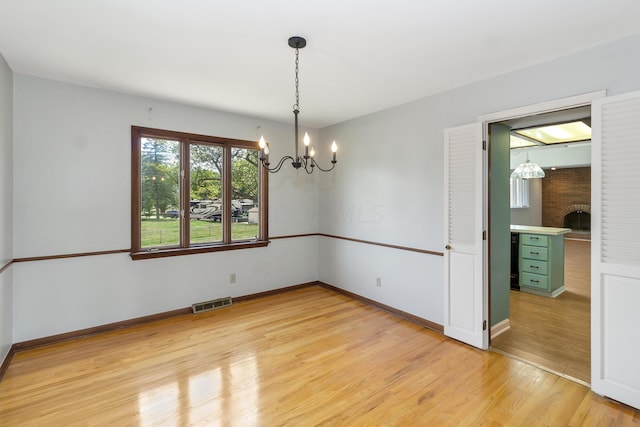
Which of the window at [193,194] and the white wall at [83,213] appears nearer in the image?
the white wall at [83,213]

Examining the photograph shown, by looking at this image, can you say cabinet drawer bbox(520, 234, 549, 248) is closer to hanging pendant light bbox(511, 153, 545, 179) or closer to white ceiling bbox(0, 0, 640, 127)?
hanging pendant light bbox(511, 153, 545, 179)

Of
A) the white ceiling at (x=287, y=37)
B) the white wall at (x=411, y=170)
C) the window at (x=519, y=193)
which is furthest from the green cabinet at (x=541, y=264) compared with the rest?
the window at (x=519, y=193)

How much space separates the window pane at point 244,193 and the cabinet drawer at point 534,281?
4159 mm

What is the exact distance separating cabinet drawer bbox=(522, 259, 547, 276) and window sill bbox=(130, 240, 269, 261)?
3967 millimetres

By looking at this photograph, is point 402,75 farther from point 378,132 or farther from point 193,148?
point 193,148

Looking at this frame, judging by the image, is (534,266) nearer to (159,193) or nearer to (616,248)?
→ (616,248)

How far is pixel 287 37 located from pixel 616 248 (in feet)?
9.28

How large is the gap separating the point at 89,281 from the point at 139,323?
721mm

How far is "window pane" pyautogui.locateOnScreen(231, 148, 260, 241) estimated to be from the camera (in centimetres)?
441

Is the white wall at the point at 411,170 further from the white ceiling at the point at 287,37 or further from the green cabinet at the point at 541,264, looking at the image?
the green cabinet at the point at 541,264

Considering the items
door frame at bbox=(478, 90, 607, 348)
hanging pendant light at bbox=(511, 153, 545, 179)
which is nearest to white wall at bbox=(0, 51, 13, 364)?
door frame at bbox=(478, 90, 607, 348)

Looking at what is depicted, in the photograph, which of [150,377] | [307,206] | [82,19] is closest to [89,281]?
[150,377]

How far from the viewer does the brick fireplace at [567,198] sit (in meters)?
10.4

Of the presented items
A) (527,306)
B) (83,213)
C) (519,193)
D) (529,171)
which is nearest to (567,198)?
(519,193)
